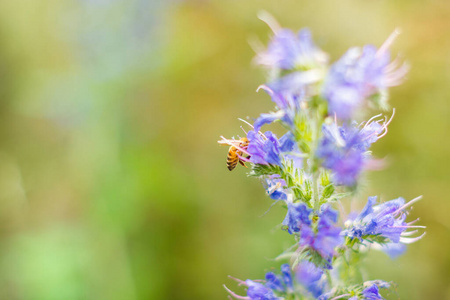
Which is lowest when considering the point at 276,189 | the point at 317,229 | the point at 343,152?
the point at 317,229

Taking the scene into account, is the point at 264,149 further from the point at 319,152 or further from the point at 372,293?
the point at 372,293

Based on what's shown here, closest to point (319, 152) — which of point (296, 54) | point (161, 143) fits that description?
point (296, 54)

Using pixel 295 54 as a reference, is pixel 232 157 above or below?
→ above

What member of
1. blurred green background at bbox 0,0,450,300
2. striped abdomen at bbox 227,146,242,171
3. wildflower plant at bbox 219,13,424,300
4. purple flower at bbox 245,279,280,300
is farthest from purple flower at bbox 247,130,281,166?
blurred green background at bbox 0,0,450,300

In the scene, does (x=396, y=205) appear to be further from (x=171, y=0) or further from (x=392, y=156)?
(x=171, y=0)

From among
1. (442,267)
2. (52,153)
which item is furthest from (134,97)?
(442,267)

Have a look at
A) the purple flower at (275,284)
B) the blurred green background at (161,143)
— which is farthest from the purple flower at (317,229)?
the blurred green background at (161,143)

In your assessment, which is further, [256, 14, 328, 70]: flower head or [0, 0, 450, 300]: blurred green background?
[0, 0, 450, 300]: blurred green background

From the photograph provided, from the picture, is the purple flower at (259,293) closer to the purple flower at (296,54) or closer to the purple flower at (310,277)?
the purple flower at (310,277)

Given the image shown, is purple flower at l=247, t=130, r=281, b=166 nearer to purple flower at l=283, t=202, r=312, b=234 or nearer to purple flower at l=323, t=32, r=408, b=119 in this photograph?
purple flower at l=283, t=202, r=312, b=234
